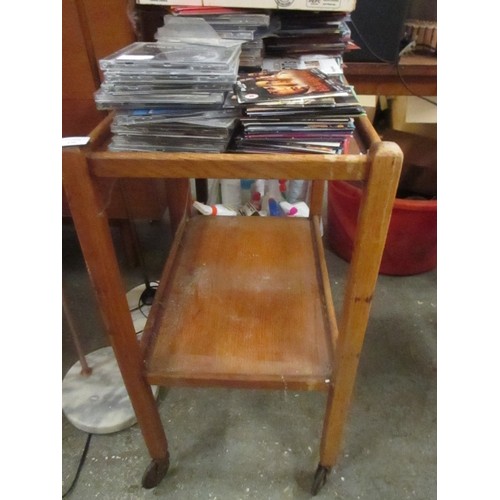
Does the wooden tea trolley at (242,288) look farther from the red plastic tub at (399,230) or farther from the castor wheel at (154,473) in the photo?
the red plastic tub at (399,230)

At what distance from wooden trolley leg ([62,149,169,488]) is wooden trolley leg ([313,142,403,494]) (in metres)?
0.31

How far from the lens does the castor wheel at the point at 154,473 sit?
2.68 feet

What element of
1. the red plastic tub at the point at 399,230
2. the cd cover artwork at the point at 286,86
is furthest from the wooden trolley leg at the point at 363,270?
the red plastic tub at the point at 399,230

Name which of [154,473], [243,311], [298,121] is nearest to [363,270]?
[298,121]

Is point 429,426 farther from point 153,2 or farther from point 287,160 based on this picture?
point 153,2

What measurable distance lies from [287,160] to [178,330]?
39cm

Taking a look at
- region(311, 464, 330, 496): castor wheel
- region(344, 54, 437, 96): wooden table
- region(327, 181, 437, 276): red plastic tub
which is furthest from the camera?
region(327, 181, 437, 276): red plastic tub

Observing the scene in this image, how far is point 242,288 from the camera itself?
0.81 metres

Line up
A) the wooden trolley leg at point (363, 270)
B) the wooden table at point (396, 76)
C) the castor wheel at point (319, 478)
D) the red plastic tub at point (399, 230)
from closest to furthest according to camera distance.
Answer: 1. the wooden trolley leg at point (363, 270)
2. the castor wheel at point (319, 478)
3. the wooden table at point (396, 76)
4. the red plastic tub at point (399, 230)

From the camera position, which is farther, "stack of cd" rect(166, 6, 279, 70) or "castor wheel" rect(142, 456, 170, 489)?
"castor wheel" rect(142, 456, 170, 489)

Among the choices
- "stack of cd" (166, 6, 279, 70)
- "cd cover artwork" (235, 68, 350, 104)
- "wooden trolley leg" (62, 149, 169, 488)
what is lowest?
"wooden trolley leg" (62, 149, 169, 488)

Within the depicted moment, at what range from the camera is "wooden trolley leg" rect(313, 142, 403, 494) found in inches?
17.4

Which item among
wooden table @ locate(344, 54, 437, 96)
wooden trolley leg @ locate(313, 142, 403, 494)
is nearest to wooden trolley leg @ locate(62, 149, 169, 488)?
wooden trolley leg @ locate(313, 142, 403, 494)

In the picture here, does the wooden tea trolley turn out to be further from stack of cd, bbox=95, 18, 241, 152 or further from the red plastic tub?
the red plastic tub
